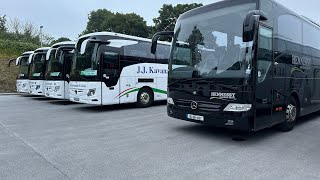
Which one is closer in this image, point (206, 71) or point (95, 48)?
point (206, 71)

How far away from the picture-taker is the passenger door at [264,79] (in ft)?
19.1

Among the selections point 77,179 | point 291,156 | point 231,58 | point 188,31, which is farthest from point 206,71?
point 77,179

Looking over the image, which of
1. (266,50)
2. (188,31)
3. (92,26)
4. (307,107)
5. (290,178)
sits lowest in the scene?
(290,178)

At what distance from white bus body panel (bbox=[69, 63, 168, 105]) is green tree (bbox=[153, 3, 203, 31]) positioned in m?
28.0

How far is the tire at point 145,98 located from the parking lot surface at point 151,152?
3.81 m

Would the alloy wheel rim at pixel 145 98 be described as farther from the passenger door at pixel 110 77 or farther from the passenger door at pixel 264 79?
the passenger door at pixel 264 79

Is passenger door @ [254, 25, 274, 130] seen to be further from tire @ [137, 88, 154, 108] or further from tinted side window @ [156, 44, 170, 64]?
tinted side window @ [156, 44, 170, 64]

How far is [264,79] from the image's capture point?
237 inches

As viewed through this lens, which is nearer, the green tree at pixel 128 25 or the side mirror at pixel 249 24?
the side mirror at pixel 249 24

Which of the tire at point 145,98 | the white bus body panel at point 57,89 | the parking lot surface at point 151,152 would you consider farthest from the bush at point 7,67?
the parking lot surface at point 151,152

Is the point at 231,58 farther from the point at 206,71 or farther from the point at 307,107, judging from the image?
the point at 307,107

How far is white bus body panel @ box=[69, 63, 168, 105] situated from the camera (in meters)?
10.7

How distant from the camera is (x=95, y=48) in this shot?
10.6 metres

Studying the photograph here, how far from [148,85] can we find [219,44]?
670 centimetres
